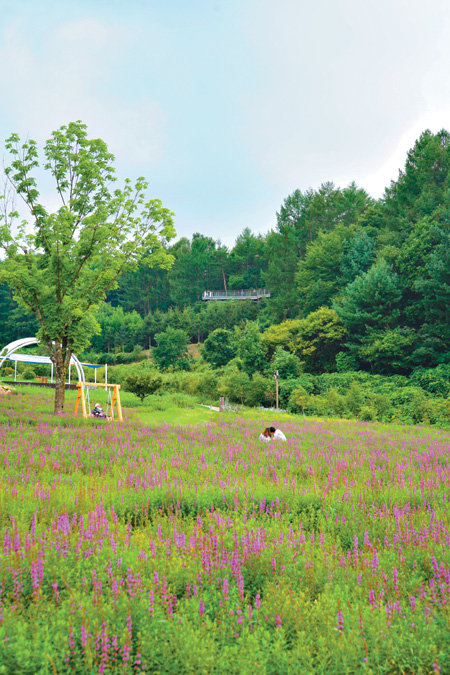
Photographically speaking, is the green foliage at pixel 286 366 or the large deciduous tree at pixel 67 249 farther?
the green foliage at pixel 286 366

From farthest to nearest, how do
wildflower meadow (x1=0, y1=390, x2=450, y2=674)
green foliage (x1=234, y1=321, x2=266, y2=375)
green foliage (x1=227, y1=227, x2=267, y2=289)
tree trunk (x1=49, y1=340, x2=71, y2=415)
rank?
green foliage (x1=227, y1=227, x2=267, y2=289) < green foliage (x1=234, y1=321, x2=266, y2=375) < tree trunk (x1=49, y1=340, x2=71, y2=415) < wildflower meadow (x1=0, y1=390, x2=450, y2=674)

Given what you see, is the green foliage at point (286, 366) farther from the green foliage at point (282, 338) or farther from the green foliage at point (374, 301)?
the green foliage at point (374, 301)

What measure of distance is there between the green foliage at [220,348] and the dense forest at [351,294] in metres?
0.13

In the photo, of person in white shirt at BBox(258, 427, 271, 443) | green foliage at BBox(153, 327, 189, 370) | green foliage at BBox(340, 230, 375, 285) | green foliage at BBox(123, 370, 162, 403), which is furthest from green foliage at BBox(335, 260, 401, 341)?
person in white shirt at BBox(258, 427, 271, 443)

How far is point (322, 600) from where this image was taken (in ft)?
9.25

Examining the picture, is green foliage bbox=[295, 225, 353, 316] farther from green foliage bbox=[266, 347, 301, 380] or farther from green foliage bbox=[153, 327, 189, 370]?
green foliage bbox=[153, 327, 189, 370]

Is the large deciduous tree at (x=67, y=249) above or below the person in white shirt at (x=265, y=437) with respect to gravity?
above

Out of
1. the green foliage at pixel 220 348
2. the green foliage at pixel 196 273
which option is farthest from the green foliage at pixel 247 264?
the green foliage at pixel 220 348

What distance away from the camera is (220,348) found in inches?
1994

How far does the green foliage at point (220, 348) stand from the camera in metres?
50.2

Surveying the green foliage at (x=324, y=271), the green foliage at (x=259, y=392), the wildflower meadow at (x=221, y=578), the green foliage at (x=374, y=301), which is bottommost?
the green foliage at (x=259, y=392)

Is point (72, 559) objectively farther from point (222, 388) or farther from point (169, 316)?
point (169, 316)

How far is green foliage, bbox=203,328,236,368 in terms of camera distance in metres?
50.2

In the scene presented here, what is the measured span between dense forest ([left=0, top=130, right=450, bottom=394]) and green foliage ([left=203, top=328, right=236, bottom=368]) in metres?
0.13
